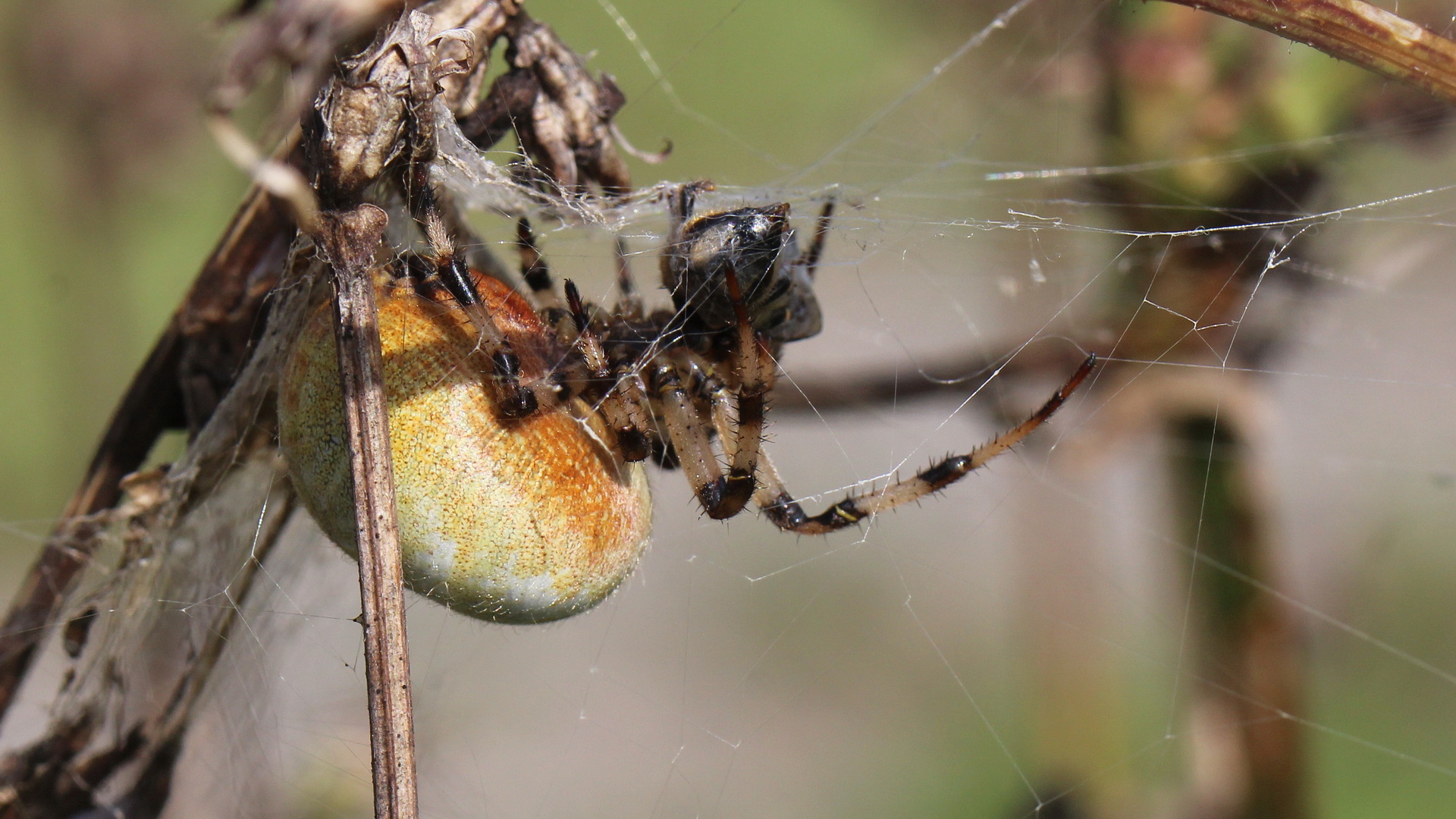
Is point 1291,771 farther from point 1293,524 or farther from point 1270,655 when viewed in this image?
point 1293,524

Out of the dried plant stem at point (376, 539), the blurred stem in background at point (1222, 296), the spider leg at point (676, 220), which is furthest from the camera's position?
the blurred stem in background at point (1222, 296)

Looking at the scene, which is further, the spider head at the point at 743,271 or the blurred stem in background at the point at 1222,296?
the blurred stem in background at the point at 1222,296

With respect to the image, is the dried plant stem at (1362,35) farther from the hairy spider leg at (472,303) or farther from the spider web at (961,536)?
the hairy spider leg at (472,303)

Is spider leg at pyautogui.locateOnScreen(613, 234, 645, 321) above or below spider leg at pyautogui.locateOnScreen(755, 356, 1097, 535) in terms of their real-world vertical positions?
above

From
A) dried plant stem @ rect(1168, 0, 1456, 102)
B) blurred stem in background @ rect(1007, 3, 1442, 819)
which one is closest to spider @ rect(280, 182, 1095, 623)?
dried plant stem @ rect(1168, 0, 1456, 102)

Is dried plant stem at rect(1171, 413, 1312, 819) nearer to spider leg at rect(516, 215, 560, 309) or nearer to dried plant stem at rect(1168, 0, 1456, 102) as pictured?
dried plant stem at rect(1168, 0, 1456, 102)

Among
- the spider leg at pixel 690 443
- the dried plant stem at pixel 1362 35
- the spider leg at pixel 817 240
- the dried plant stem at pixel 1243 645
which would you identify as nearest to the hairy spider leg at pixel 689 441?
the spider leg at pixel 690 443

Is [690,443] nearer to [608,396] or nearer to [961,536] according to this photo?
[608,396]

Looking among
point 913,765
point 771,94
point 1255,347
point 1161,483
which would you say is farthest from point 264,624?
point 771,94

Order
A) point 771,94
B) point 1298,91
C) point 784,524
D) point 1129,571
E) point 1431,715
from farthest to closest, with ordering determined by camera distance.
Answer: point 771,94 < point 1129,571 < point 1431,715 < point 1298,91 < point 784,524
